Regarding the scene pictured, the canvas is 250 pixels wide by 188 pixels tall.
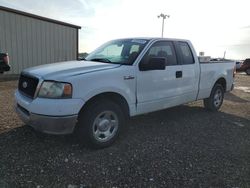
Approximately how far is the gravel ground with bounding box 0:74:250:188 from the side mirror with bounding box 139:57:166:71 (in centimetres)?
129

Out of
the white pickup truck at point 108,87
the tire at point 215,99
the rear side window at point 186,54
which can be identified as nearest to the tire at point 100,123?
the white pickup truck at point 108,87

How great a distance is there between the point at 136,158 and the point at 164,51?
94.1 inches

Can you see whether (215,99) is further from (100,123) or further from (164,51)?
(100,123)

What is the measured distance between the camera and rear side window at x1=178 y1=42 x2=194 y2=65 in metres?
5.52

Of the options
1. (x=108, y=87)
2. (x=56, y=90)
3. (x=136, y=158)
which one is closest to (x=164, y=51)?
(x=108, y=87)

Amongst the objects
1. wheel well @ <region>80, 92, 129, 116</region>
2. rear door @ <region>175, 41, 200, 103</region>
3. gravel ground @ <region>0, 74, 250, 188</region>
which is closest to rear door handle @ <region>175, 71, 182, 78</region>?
rear door @ <region>175, 41, 200, 103</region>

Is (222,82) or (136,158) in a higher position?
(222,82)

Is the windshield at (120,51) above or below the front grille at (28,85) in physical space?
above

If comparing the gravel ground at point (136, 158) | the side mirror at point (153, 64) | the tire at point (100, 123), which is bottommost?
the gravel ground at point (136, 158)

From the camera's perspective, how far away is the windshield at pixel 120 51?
4.50m

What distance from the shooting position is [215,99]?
6820 mm

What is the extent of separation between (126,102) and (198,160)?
148cm

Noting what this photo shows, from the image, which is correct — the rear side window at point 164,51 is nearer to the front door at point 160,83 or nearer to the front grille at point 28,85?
the front door at point 160,83

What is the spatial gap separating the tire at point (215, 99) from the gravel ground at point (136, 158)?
1.29 metres
